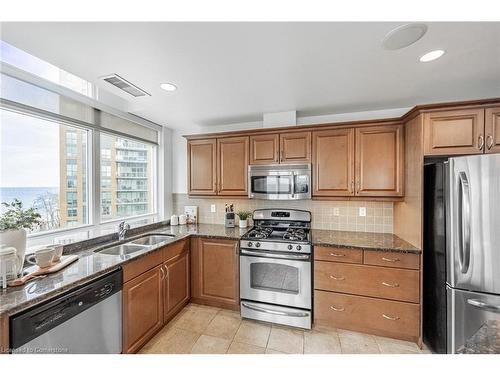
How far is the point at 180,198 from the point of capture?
3.61 metres

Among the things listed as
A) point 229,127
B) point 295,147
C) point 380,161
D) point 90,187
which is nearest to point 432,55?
point 380,161

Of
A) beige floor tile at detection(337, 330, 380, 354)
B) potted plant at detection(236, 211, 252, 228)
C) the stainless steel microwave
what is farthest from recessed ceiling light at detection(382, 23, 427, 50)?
beige floor tile at detection(337, 330, 380, 354)

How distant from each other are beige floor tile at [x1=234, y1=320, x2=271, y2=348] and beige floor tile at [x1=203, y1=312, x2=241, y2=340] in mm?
57

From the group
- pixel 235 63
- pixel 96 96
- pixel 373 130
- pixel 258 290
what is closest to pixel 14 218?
pixel 96 96

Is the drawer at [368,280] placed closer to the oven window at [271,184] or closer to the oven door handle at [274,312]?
the oven door handle at [274,312]

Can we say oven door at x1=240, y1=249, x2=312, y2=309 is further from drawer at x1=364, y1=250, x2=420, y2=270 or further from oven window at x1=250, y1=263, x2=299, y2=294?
drawer at x1=364, y1=250, x2=420, y2=270

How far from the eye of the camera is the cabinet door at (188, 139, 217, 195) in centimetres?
304

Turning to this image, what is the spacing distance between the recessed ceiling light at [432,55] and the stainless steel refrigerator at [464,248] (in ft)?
2.52

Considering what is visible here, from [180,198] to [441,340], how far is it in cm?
346

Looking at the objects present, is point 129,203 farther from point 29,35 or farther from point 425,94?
point 425,94

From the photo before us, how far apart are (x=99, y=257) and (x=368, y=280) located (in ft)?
8.01

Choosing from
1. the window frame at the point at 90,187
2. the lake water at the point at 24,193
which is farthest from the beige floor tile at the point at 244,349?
the lake water at the point at 24,193

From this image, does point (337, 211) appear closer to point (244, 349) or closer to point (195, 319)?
point (244, 349)
